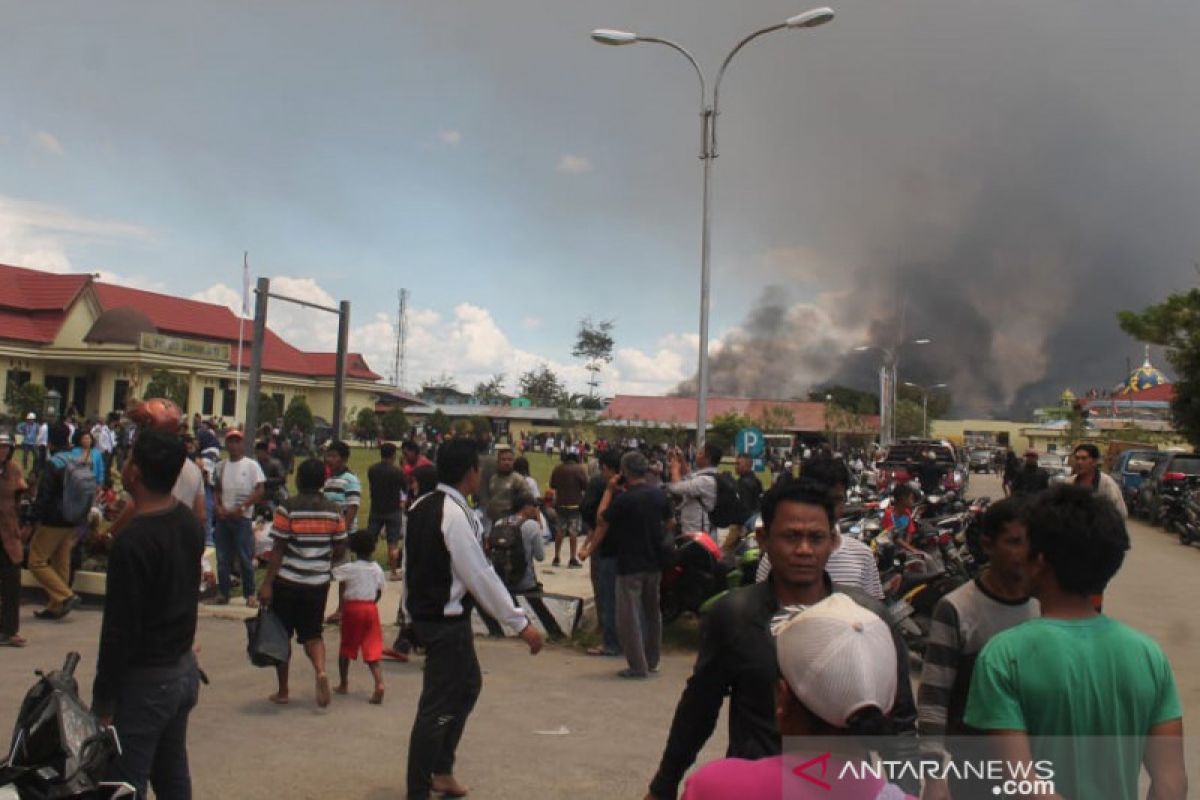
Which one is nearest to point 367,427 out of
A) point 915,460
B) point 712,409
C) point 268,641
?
point 712,409

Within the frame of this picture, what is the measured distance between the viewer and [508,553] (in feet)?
29.2

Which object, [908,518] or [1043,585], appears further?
[908,518]

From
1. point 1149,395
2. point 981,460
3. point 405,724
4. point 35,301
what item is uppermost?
point 1149,395

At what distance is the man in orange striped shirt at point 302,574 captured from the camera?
653 centimetres

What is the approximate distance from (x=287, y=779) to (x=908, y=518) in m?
6.65

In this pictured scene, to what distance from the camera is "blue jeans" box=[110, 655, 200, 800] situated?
3535mm

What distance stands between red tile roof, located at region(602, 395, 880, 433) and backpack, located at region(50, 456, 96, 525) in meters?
65.2

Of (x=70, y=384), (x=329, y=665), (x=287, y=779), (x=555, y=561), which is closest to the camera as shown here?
(x=287, y=779)

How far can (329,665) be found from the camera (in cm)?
796

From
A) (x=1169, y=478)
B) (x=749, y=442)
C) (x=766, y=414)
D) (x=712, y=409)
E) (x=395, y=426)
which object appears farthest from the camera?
(x=712, y=409)

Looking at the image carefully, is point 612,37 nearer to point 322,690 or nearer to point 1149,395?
point 322,690

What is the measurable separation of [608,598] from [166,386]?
38.9 meters

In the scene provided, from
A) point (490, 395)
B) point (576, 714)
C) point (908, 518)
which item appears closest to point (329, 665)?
point (576, 714)

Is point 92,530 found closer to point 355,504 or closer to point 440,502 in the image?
point 355,504
